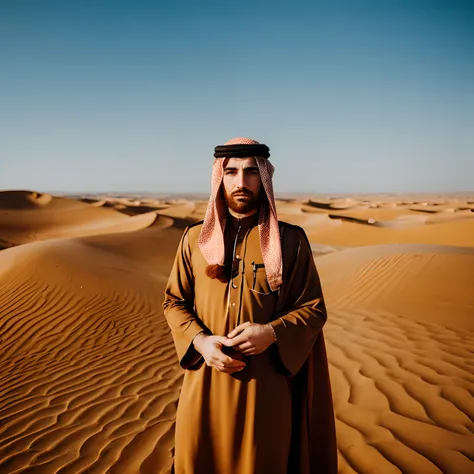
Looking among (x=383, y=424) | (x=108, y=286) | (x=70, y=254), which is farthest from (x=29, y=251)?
(x=383, y=424)

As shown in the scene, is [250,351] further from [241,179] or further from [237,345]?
[241,179]

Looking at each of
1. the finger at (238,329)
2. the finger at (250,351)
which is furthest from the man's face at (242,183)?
the finger at (250,351)

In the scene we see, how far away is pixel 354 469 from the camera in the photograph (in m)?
2.91

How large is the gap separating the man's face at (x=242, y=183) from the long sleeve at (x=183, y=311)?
39cm

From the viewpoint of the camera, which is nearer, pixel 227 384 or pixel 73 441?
pixel 227 384

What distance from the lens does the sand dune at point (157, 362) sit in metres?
3.31

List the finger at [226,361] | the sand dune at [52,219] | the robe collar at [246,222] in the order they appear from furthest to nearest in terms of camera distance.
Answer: the sand dune at [52,219]
the robe collar at [246,222]
the finger at [226,361]

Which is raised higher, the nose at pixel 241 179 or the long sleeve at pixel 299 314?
the nose at pixel 241 179

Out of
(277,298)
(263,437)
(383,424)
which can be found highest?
(277,298)

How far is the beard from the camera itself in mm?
1988

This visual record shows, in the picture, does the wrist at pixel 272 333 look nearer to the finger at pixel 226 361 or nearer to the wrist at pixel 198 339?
the finger at pixel 226 361

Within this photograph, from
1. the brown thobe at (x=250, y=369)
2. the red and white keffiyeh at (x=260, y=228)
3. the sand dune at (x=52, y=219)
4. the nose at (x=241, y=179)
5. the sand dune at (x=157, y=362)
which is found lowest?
the sand dune at (x=52, y=219)

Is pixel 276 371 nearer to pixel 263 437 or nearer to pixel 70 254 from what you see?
pixel 263 437

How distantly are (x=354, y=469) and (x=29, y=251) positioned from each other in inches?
419
